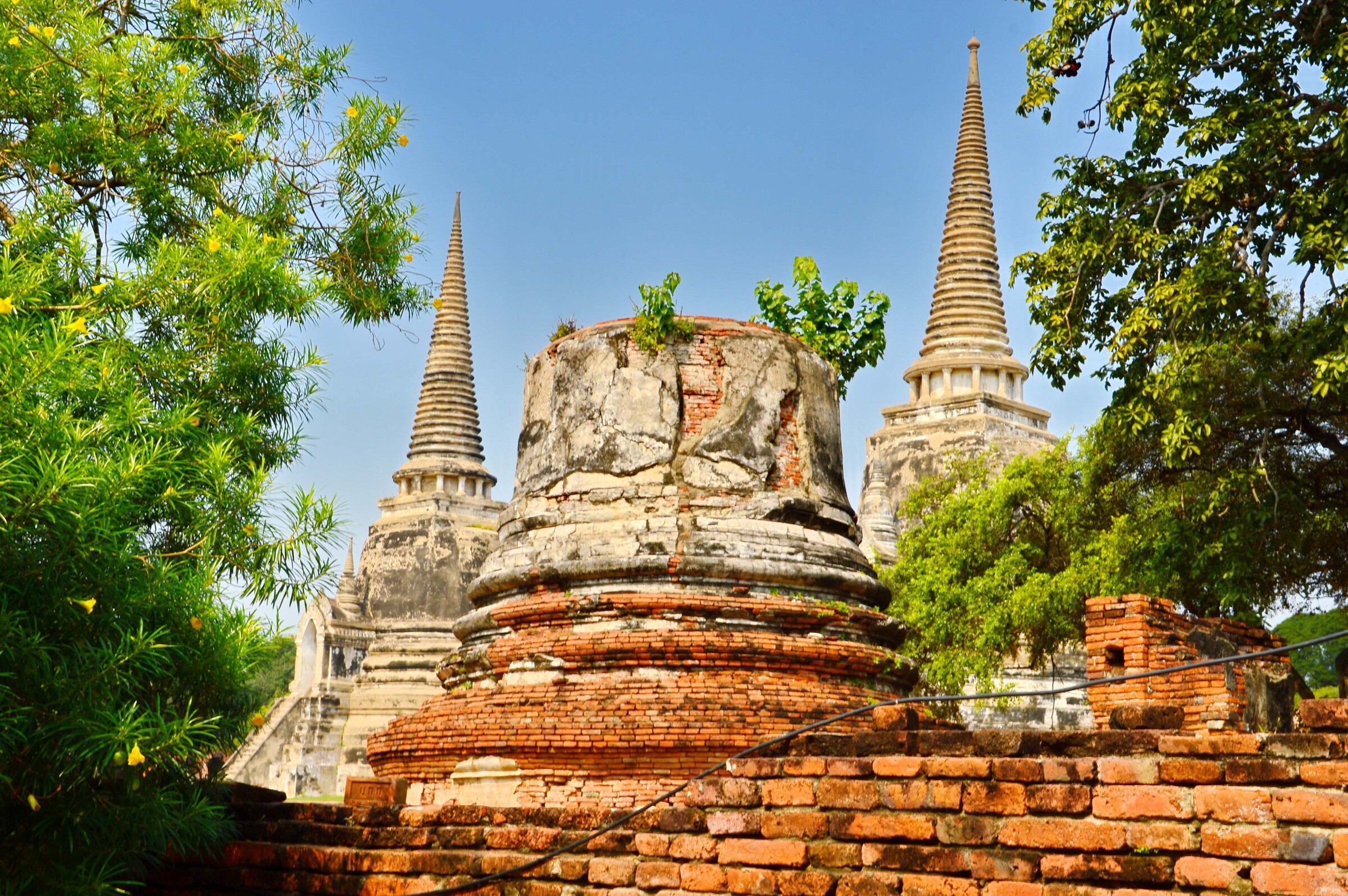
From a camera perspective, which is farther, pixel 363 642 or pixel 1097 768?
pixel 363 642

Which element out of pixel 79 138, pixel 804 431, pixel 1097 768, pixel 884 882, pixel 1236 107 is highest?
pixel 1236 107

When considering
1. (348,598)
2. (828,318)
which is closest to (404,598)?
(348,598)

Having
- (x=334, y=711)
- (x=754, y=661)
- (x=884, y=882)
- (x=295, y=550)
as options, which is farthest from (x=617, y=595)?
(x=334, y=711)

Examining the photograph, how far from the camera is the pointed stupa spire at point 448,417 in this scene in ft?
104

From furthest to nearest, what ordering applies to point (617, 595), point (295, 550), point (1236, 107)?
point (1236, 107), point (617, 595), point (295, 550)

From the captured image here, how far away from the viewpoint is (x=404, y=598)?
30.3 metres

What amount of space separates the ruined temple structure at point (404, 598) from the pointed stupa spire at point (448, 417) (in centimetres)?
3

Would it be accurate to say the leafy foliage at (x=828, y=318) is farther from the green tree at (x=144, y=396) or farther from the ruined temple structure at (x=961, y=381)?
the ruined temple structure at (x=961, y=381)

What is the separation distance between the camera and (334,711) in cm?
3134

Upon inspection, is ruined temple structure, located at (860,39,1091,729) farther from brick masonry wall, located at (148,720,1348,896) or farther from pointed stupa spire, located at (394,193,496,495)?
brick masonry wall, located at (148,720,1348,896)

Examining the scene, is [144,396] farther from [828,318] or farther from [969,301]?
[969,301]

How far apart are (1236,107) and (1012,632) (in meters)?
8.09

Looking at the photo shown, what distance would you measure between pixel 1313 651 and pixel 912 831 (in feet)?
80.2

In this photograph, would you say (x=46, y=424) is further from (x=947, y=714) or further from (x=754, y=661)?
(x=947, y=714)
